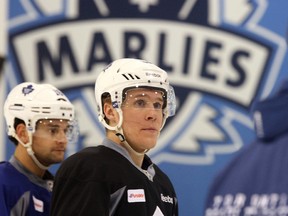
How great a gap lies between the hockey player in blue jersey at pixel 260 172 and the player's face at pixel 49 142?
4.19 ft

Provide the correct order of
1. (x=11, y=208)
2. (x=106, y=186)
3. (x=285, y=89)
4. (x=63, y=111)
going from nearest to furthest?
(x=106, y=186) < (x=11, y=208) < (x=63, y=111) < (x=285, y=89)

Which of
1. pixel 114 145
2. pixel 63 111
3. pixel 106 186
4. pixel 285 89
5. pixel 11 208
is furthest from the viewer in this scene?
pixel 285 89

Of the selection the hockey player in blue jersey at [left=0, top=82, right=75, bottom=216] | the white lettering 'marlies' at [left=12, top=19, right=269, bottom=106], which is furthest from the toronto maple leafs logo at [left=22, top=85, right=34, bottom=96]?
the white lettering 'marlies' at [left=12, top=19, right=269, bottom=106]

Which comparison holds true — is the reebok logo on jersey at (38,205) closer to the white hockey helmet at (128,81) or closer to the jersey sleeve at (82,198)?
the white hockey helmet at (128,81)

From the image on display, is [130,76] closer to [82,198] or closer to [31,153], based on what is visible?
[82,198]

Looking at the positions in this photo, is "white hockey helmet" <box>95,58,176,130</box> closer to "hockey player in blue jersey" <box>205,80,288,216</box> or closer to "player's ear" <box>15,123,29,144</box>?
"player's ear" <box>15,123,29,144</box>

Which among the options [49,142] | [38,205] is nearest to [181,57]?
[49,142]

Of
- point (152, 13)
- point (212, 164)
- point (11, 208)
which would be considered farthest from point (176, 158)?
point (11, 208)

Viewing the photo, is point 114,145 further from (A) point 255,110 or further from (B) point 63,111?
(A) point 255,110

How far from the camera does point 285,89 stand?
406 centimetres

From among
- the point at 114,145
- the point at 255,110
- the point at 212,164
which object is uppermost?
the point at 114,145

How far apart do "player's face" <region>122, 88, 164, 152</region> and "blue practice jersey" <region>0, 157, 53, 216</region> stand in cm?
73

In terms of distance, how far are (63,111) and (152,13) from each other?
1.41 m

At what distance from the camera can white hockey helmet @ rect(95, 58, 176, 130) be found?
233 cm
